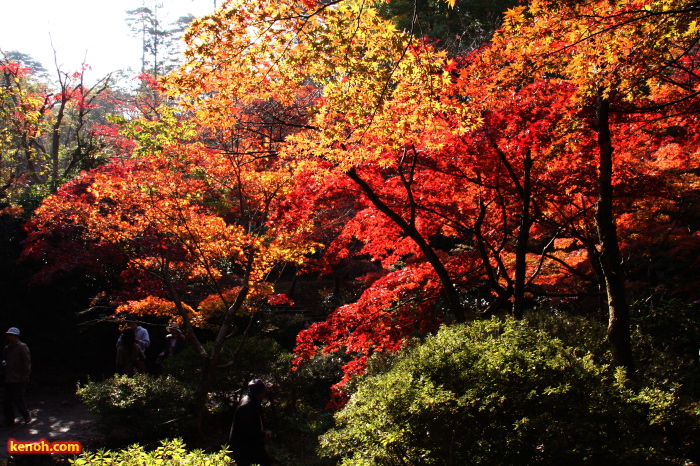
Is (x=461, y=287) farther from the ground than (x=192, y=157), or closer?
closer

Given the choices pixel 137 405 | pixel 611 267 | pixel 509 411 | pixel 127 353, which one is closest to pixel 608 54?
pixel 611 267

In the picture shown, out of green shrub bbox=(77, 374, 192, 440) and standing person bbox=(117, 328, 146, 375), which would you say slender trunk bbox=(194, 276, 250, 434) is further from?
standing person bbox=(117, 328, 146, 375)

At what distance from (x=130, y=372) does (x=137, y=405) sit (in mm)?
2191

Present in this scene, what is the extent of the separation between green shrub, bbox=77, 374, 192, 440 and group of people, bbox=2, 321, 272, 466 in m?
1.22

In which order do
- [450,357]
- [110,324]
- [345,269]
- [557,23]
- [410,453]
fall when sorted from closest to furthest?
[410,453]
[450,357]
[557,23]
[110,324]
[345,269]

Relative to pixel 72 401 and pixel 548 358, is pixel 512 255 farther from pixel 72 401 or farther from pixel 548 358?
pixel 72 401

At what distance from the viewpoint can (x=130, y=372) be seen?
8008 mm

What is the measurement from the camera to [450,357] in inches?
131

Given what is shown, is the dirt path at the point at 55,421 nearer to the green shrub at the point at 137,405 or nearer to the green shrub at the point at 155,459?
the green shrub at the point at 137,405

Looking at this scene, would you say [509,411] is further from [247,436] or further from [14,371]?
[14,371]

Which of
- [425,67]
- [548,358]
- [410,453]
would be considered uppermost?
[425,67]

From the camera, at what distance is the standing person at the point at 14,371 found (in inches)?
258

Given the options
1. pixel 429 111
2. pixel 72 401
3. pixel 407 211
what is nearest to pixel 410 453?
pixel 429 111

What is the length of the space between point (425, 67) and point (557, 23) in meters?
1.27
